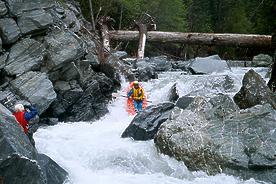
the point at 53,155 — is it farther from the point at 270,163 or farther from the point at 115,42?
the point at 115,42

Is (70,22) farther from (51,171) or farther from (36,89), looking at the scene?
(51,171)

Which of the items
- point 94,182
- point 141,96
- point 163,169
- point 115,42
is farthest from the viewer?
point 115,42

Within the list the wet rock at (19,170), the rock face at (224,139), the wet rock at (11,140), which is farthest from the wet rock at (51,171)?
the rock face at (224,139)

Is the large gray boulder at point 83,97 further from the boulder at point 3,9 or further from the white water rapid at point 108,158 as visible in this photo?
the boulder at point 3,9

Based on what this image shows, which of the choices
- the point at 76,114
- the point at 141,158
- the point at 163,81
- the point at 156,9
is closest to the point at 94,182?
the point at 141,158

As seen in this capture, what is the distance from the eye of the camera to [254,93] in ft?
40.1

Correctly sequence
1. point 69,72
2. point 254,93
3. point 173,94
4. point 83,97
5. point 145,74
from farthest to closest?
point 145,74
point 173,94
point 83,97
point 69,72
point 254,93

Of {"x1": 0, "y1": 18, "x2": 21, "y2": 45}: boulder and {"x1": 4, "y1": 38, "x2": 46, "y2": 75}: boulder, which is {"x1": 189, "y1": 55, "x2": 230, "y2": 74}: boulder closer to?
{"x1": 4, "y1": 38, "x2": 46, "y2": 75}: boulder

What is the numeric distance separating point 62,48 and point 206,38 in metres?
11.7

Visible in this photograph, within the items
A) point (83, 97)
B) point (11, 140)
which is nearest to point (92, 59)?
point (83, 97)

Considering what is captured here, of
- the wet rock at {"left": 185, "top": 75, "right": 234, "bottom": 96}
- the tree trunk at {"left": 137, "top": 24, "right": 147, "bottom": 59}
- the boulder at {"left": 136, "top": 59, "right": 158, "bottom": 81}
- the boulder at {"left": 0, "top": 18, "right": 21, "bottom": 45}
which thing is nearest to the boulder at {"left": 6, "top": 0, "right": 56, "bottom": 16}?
the boulder at {"left": 0, "top": 18, "right": 21, "bottom": 45}

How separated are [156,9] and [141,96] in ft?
54.7

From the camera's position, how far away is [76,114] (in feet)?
46.3

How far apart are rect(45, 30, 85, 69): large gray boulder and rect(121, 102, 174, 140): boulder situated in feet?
10.9
